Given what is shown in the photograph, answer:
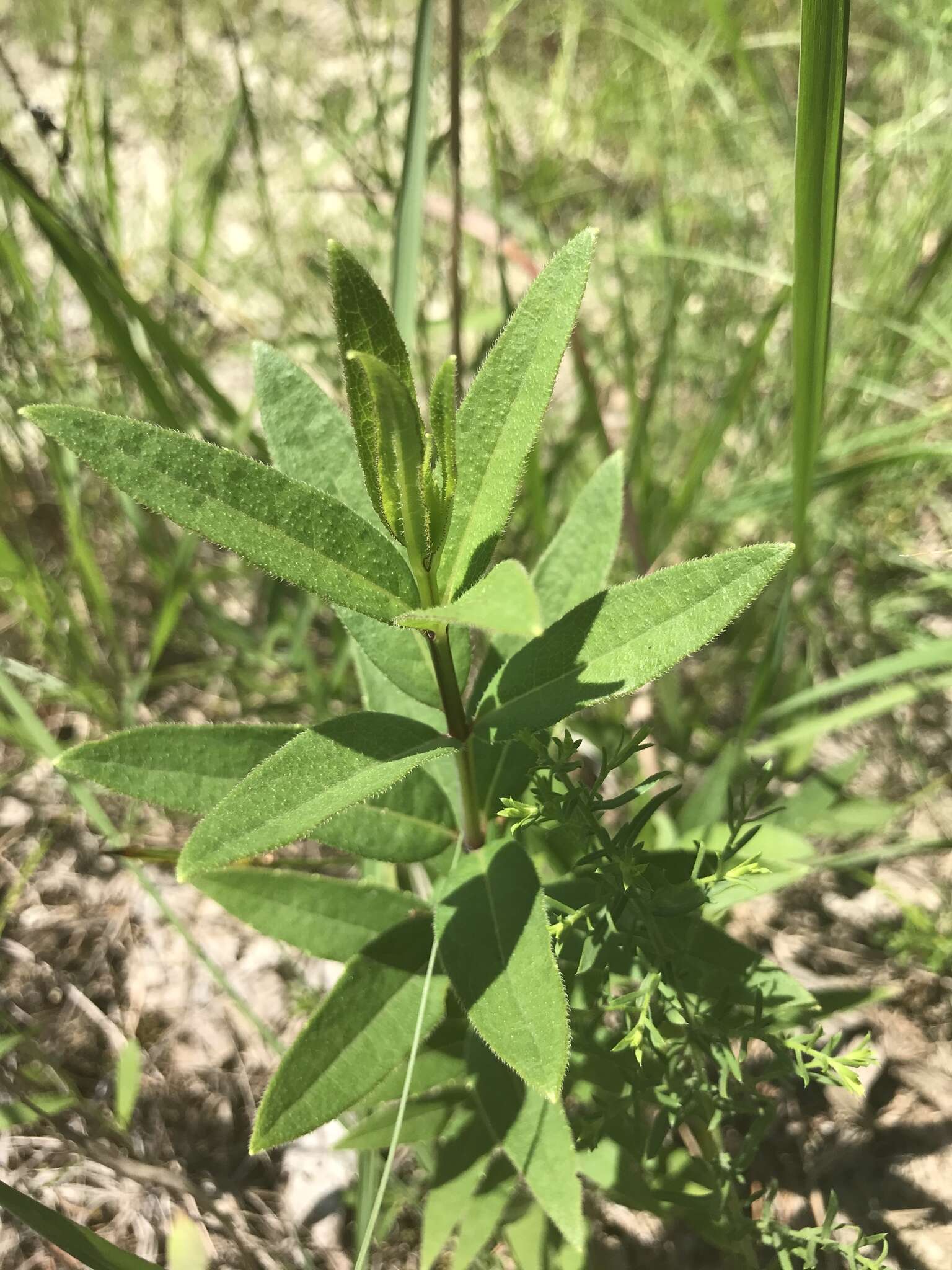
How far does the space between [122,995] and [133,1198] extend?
1.50 feet

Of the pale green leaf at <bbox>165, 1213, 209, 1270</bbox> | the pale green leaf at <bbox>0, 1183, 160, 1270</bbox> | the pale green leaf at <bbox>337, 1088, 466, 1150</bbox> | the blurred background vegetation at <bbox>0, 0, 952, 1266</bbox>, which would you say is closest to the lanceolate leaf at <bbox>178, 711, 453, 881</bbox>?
the pale green leaf at <bbox>0, 1183, 160, 1270</bbox>

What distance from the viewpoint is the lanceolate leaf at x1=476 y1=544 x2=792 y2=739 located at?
1.09m

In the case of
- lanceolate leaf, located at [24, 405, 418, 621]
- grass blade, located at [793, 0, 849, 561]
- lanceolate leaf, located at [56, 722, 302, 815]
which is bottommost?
lanceolate leaf, located at [56, 722, 302, 815]

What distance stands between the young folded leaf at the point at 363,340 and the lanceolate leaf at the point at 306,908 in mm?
733

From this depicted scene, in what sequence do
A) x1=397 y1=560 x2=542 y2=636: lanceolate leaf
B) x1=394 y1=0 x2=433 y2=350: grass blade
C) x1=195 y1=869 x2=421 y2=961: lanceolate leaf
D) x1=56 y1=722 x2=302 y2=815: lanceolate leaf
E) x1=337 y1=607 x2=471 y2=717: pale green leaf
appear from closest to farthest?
x1=397 y1=560 x2=542 y2=636: lanceolate leaf < x1=56 y1=722 x2=302 y2=815: lanceolate leaf < x1=337 y1=607 x2=471 y2=717: pale green leaf < x1=195 y1=869 x2=421 y2=961: lanceolate leaf < x1=394 y1=0 x2=433 y2=350: grass blade

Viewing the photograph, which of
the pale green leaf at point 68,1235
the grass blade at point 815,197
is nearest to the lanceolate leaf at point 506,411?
the grass blade at point 815,197

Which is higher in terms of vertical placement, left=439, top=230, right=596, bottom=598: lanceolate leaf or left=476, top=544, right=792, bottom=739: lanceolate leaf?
left=439, top=230, right=596, bottom=598: lanceolate leaf

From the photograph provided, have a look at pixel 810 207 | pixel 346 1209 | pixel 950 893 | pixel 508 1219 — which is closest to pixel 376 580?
pixel 810 207

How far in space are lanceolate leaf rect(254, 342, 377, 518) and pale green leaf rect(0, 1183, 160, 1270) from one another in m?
0.97

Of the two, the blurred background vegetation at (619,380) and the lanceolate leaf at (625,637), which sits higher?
the blurred background vegetation at (619,380)

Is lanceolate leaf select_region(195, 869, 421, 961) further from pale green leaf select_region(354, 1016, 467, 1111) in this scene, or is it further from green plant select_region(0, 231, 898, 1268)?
pale green leaf select_region(354, 1016, 467, 1111)

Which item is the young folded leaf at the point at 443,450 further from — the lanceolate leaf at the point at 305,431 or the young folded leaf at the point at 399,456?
the lanceolate leaf at the point at 305,431

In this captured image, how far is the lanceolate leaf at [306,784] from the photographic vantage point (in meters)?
1.01

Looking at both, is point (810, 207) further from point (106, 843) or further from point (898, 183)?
point (898, 183)
